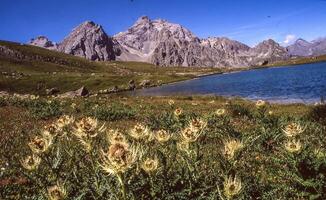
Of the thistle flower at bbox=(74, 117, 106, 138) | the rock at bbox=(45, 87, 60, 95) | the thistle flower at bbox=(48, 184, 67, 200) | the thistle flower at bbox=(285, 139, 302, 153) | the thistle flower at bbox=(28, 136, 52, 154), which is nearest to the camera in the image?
the thistle flower at bbox=(48, 184, 67, 200)

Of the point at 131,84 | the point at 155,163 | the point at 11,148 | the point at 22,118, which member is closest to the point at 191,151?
the point at 155,163

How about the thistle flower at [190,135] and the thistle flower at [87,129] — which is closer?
the thistle flower at [87,129]

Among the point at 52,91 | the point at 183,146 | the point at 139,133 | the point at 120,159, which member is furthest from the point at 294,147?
the point at 52,91

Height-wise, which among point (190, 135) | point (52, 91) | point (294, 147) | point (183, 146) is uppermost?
point (190, 135)

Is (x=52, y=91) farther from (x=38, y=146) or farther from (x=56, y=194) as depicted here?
(x=56, y=194)

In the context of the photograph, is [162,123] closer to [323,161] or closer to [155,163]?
[323,161]

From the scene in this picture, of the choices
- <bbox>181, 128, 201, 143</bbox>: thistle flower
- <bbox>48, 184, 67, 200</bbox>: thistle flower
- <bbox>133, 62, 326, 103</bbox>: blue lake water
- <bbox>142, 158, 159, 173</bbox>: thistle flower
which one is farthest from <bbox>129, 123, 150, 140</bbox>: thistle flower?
<bbox>133, 62, 326, 103</bbox>: blue lake water

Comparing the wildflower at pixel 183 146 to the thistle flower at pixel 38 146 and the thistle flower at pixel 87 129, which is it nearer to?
the thistle flower at pixel 87 129

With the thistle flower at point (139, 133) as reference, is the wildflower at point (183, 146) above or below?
below

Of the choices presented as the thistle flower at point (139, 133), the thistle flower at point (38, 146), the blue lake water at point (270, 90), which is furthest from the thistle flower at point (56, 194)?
the blue lake water at point (270, 90)

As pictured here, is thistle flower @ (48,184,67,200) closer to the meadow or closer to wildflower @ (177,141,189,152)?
the meadow

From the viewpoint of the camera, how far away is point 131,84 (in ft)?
390

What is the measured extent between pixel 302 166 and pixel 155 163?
384 cm

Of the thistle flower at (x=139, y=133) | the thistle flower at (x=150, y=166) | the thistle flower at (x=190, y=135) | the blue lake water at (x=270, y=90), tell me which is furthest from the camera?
the blue lake water at (x=270, y=90)
